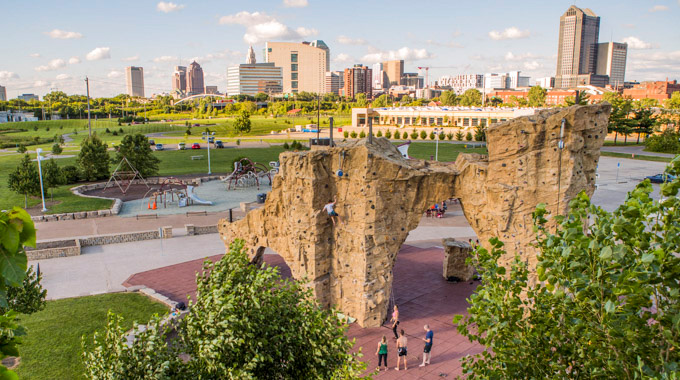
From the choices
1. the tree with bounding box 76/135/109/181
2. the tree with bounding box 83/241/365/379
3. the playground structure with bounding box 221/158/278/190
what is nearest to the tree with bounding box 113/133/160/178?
the tree with bounding box 76/135/109/181

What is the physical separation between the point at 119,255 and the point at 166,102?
15386 centimetres

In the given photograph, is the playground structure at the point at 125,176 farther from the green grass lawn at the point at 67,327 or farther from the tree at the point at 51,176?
the green grass lawn at the point at 67,327

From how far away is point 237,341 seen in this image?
9.03 metres

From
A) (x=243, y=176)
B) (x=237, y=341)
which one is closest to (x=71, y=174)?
(x=243, y=176)

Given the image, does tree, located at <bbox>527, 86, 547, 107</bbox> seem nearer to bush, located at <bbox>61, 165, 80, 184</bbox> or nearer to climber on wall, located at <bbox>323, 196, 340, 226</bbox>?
bush, located at <bbox>61, 165, 80, 184</bbox>

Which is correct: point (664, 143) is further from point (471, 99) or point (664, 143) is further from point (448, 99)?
point (471, 99)

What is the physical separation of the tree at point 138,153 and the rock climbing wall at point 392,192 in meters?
34.9

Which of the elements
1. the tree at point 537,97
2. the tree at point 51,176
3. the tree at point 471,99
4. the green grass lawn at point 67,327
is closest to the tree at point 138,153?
the tree at point 51,176

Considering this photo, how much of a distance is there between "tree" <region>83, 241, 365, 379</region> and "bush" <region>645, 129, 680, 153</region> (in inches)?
3161

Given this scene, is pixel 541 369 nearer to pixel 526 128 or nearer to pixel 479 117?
→ pixel 526 128

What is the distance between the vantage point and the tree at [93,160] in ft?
172

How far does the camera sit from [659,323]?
7.03 metres

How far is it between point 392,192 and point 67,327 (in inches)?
556

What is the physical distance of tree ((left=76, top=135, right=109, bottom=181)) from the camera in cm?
5244
